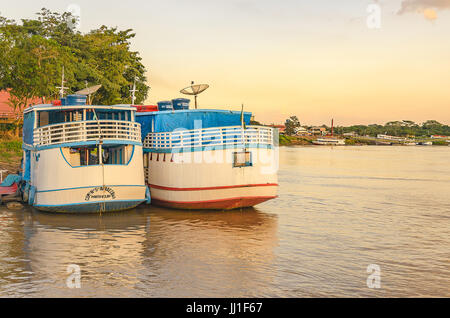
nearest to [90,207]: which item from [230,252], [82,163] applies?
[82,163]

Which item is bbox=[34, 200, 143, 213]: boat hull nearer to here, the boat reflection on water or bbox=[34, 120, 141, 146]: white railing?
the boat reflection on water

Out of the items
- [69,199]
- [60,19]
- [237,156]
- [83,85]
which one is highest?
[60,19]

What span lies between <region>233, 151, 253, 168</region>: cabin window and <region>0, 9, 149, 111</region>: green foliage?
1288cm

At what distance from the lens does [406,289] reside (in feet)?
36.5

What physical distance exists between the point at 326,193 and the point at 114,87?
3376 cm

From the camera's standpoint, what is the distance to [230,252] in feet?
46.7

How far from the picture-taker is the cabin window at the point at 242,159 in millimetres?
20359

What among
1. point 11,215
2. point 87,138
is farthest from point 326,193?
point 11,215

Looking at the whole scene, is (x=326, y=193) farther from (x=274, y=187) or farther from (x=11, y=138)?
(x=11, y=138)

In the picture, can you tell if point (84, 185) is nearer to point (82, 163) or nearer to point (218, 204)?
point (82, 163)

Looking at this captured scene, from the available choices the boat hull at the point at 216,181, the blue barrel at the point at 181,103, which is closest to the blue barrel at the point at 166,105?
the blue barrel at the point at 181,103

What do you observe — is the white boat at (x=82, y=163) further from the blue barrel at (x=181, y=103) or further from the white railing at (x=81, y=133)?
the blue barrel at (x=181, y=103)

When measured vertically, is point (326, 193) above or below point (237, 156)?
below
